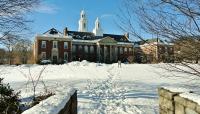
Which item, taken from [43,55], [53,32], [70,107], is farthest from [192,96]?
[53,32]

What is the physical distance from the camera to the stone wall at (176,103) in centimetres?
524

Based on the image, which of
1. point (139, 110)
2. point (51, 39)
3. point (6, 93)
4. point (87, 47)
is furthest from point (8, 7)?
point (87, 47)

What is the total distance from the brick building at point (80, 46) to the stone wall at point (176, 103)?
50431 mm

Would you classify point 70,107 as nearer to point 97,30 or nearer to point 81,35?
point 81,35

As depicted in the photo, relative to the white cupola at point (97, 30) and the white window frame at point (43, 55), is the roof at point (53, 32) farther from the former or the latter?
the white cupola at point (97, 30)

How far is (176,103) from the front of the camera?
6070 mm

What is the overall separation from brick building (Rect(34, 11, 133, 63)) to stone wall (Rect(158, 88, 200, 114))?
1985 inches

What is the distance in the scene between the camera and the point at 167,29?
548 cm

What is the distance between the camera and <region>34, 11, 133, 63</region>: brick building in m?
63.0

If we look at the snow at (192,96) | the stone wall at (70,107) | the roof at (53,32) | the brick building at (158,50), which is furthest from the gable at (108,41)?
the snow at (192,96)

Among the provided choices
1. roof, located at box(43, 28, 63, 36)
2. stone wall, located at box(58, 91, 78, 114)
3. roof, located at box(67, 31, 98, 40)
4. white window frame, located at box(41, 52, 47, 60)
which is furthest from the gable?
stone wall, located at box(58, 91, 78, 114)

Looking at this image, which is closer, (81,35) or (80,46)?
(80,46)

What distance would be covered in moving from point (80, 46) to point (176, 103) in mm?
63899

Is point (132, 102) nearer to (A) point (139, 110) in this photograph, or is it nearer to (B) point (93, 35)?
(A) point (139, 110)
